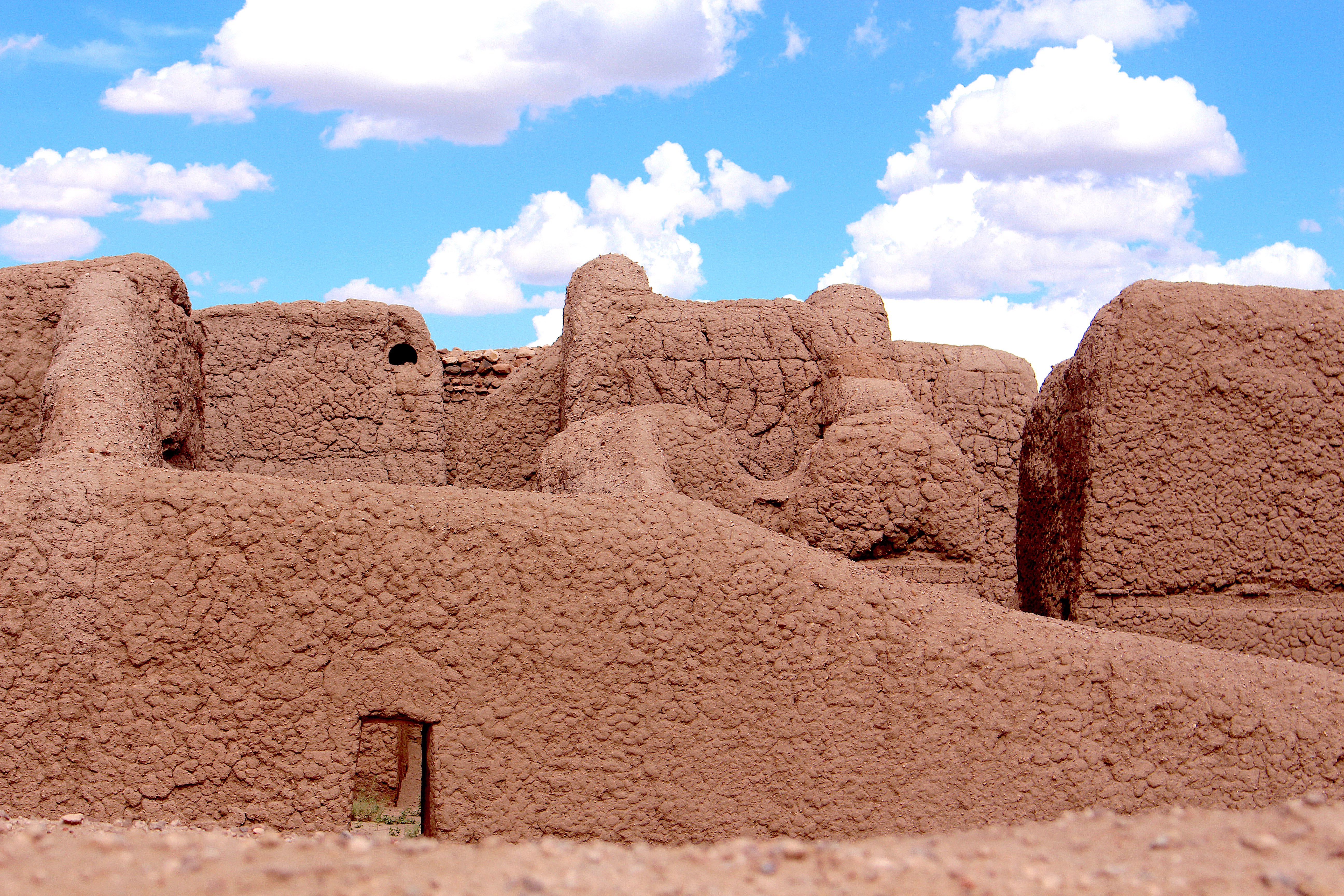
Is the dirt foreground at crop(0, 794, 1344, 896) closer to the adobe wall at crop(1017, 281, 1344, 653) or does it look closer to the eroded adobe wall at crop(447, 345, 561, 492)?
the adobe wall at crop(1017, 281, 1344, 653)

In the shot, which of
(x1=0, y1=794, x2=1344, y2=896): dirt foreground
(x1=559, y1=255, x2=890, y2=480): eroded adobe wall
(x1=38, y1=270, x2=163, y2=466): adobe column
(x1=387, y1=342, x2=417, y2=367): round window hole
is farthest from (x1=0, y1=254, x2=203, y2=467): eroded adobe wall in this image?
(x1=0, y1=794, x2=1344, y2=896): dirt foreground

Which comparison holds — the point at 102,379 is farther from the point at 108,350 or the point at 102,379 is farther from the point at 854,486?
the point at 854,486

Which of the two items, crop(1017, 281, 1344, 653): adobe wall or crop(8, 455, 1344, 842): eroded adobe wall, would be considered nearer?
crop(8, 455, 1344, 842): eroded adobe wall

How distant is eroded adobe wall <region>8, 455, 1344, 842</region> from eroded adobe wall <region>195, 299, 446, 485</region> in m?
4.48

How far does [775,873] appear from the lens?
121 inches

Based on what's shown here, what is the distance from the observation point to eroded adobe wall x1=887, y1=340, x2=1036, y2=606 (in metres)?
10.1

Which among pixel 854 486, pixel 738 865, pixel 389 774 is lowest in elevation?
pixel 389 774

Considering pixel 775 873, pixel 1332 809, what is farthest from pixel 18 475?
pixel 1332 809

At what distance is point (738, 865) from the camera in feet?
10.3

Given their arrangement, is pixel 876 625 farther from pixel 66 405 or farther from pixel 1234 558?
pixel 66 405

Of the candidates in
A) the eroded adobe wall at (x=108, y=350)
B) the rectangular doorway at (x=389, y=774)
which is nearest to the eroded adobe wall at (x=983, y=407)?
the rectangular doorway at (x=389, y=774)

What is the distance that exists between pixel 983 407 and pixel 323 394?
18.4ft

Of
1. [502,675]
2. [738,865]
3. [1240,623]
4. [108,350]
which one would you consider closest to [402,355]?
[108,350]

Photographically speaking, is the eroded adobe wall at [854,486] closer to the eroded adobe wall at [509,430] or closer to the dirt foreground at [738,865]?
the eroded adobe wall at [509,430]
